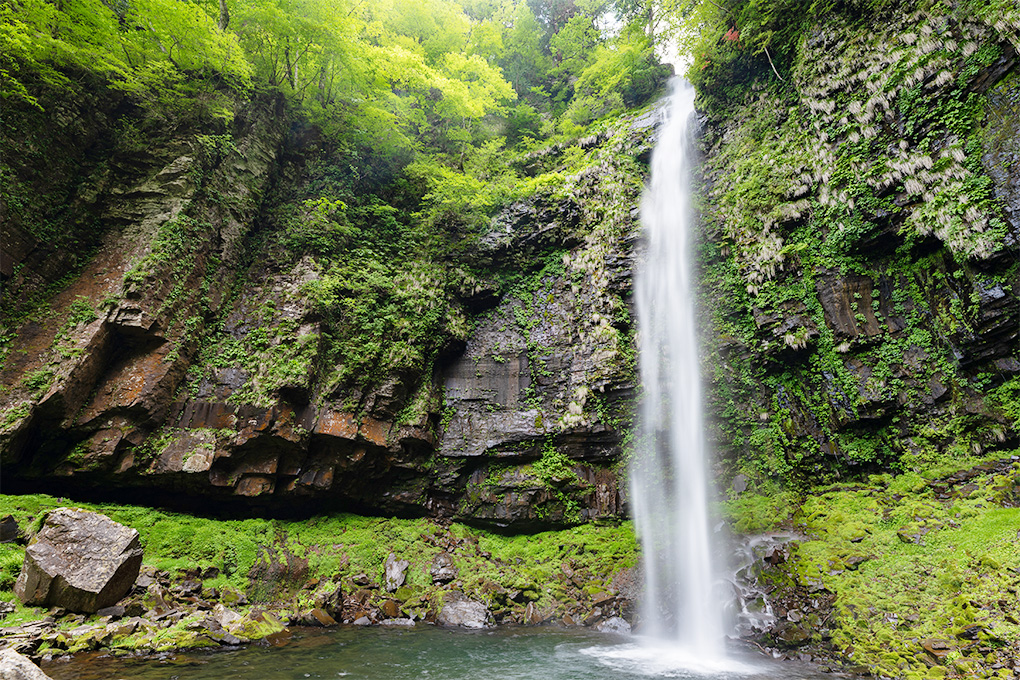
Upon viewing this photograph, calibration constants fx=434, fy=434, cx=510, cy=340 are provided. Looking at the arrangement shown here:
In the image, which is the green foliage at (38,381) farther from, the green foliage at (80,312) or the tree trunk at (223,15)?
the tree trunk at (223,15)

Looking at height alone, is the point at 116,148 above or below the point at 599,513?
above

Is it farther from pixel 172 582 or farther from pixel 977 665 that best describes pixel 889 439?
pixel 172 582

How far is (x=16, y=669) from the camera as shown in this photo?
3.65 meters

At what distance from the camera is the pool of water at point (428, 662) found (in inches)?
217

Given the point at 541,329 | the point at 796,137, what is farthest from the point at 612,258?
the point at 796,137

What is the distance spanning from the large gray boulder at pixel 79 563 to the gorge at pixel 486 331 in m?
0.31

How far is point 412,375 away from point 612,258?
23.5ft

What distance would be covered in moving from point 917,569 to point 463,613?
807cm

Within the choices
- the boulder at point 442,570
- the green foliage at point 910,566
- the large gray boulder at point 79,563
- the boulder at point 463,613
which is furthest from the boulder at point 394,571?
the green foliage at point 910,566

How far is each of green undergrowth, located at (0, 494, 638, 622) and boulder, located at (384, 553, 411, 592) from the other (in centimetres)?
14

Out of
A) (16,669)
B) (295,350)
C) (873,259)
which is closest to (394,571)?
(295,350)

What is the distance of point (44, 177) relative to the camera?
10188 mm

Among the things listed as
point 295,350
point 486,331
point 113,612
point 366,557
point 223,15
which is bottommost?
point 113,612

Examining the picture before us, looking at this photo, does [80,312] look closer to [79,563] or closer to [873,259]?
[79,563]
